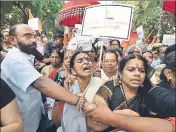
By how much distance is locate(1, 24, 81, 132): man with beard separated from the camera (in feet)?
7.80

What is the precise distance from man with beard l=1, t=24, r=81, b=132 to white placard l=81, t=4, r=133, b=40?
1.49 meters

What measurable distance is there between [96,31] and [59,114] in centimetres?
167

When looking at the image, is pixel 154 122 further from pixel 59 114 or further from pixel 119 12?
pixel 119 12

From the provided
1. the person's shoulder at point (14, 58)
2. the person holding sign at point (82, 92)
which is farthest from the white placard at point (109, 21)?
the person's shoulder at point (14, 58)

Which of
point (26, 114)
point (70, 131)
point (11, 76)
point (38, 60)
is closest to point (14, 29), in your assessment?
point (11, 76)

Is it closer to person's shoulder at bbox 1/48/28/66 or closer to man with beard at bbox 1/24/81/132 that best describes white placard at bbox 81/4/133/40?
man with beard at bbox 1/24/81/132

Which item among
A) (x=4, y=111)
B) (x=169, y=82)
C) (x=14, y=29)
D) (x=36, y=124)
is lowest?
(x=36, y=124)

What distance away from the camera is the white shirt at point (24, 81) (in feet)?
7.95

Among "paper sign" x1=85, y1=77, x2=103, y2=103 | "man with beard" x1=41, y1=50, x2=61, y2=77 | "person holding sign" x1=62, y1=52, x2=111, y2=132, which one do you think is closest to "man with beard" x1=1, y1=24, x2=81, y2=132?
"person holding sign" x1=62, y1=52, x2=111, y2=132

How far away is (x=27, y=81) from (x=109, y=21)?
2.07 meters

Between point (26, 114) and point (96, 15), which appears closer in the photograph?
point (26, 114)

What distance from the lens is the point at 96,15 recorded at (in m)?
4.30

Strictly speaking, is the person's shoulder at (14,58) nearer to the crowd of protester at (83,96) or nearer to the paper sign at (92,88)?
the crowd of protester at (83,96)

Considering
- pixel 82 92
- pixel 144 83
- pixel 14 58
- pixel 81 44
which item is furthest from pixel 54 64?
pixel 144 83
